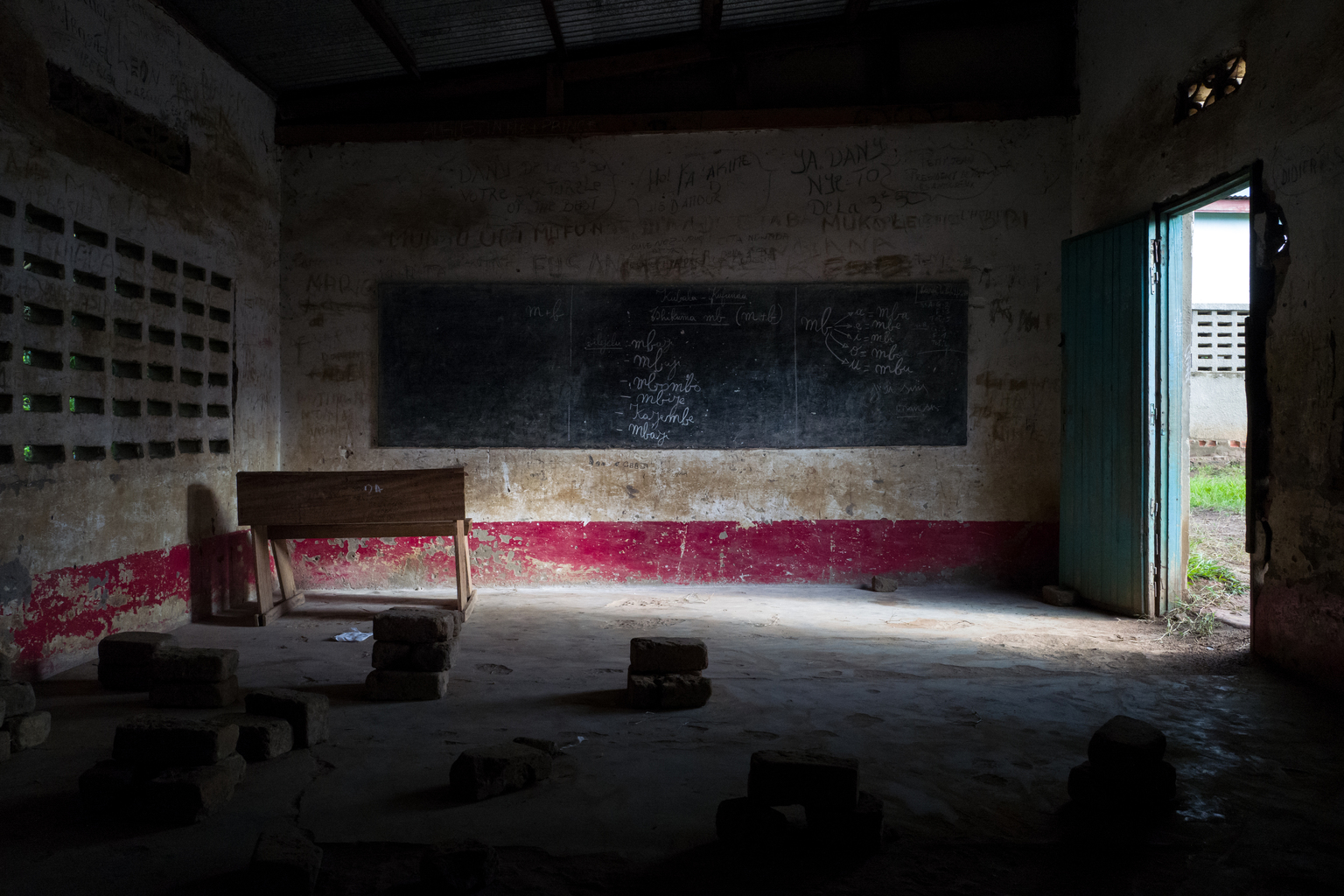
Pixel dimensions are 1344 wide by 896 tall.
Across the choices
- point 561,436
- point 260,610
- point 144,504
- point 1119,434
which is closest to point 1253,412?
point 1119,434

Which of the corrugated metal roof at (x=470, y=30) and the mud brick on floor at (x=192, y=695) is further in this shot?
the corrugated metal roof at (x=470, y=30)

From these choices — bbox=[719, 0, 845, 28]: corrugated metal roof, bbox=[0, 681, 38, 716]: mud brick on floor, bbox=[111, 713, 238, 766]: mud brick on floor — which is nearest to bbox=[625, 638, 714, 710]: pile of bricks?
bbox=[111, 713, 238, 766]: mud brick on floor

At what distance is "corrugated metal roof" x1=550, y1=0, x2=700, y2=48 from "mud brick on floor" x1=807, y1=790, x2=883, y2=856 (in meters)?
5.05

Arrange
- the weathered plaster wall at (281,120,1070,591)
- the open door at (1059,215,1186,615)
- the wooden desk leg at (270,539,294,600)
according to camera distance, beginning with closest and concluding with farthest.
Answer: the open door at (1059,215,1186,615) < the wooden desk leg at (270,539,294,600) < the weathered plaster wall at (281,120,1070,591)

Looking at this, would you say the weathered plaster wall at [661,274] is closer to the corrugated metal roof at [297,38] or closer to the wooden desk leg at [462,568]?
the corrugated metal roof at [297,38]

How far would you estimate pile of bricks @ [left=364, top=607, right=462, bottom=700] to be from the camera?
3.52 m

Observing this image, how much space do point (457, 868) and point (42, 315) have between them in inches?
142

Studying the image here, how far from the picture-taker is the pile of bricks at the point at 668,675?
3.39m

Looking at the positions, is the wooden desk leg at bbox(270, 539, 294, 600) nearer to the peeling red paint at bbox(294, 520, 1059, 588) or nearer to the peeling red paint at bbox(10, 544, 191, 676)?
the peeling red paint at bbox(10, 544, 191, 676)

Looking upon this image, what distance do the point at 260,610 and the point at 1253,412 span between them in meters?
5.51

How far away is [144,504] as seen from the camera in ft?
15.3

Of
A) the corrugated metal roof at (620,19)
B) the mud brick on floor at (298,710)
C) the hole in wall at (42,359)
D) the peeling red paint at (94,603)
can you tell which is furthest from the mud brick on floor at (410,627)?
the corrugated metal roof at (620,19)

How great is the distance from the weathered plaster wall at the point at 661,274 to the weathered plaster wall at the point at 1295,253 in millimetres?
1843

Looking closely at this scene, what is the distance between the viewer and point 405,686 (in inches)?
138
